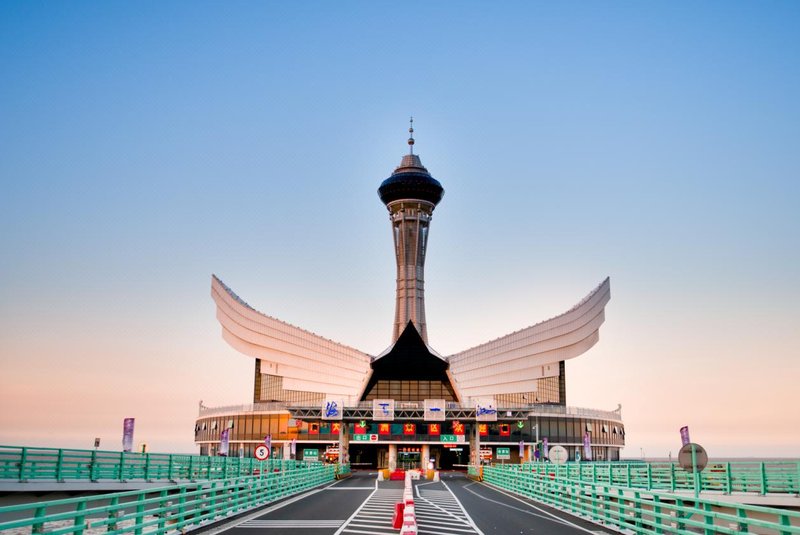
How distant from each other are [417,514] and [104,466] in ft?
53.2

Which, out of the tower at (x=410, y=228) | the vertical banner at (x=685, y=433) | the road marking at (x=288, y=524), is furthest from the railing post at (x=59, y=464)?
the tower at (x=410, y=228)

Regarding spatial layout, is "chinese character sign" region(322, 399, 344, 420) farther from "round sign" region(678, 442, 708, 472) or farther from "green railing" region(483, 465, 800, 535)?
"round sign" region(678, 442, 708, 472)

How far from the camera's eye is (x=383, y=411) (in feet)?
268

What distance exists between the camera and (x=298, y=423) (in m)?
99.1

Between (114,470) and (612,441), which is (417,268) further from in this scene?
(114,470)

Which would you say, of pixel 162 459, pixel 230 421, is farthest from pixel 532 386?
pixel 162 459

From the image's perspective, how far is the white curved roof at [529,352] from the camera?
11319 cm

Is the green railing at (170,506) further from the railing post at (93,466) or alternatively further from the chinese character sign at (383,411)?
the chinese character sign at (383,411)

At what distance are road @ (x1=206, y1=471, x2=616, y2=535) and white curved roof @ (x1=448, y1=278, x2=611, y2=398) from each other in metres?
78.8

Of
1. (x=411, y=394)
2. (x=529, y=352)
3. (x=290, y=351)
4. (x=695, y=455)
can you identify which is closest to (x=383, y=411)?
(x=290, y=351)

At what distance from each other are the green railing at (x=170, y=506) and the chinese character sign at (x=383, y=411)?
93.9ft

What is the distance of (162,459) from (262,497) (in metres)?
9.36

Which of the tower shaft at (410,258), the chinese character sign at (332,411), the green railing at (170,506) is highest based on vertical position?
the tower shaft at (410,258)

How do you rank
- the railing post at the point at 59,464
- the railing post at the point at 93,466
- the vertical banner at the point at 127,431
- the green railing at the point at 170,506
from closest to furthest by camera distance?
the green railing at the point at 170,506 < the railing post at the point at 59,464 < the railing post at the point at 93,466 < the vertical banner at the point at 127,431
